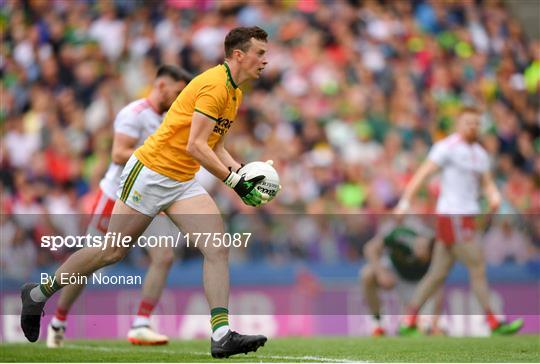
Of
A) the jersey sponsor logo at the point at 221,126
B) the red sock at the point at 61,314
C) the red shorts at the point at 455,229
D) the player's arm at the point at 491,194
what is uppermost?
the player's arm at the point at 491,194

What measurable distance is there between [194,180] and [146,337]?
259cm

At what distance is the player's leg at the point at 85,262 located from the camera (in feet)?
30.0

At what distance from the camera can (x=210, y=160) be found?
866 centimetres

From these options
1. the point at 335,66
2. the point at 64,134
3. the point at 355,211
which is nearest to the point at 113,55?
the point at 64,134

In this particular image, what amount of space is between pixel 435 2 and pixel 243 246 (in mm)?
9111

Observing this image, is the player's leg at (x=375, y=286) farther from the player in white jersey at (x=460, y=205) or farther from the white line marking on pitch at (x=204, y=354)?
the white line marking on pitch at (x=204, y=354)

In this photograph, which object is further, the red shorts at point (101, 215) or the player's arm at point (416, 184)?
the player's arm at point (416, 184)

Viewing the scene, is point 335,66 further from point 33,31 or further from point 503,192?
point 33,31

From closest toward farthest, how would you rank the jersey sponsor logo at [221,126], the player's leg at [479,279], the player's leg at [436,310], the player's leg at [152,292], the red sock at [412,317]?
the jersey sponsor logo at [221,126] < the player's leg at [152,292] < the player's leg at [479,279] < the red sock at [412,317] < the player's leg at [436,310]

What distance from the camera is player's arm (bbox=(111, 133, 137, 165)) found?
1097cm

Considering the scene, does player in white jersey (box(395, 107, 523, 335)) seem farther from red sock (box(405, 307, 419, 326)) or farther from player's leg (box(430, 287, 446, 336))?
player's leg (box(430, 287, 446, 336))

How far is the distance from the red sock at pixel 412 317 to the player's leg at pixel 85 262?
475cm

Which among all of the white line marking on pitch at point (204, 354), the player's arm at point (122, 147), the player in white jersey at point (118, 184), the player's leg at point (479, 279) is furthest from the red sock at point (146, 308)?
the player's leg at point (479, 279)

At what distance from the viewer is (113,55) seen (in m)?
21.1
